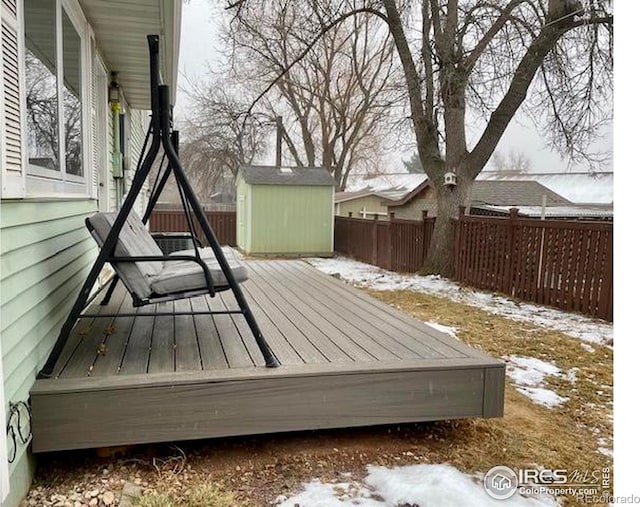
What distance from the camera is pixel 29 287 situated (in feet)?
7.45

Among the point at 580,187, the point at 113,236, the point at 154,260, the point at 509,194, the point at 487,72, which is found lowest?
the point at 154,260

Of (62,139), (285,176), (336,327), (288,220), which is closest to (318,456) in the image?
(336,327)

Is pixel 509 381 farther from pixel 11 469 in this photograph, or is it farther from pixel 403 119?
pixel 403 119

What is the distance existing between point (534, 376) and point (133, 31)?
4.30 m

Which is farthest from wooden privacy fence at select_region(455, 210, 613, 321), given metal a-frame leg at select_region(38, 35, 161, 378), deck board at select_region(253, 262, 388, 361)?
metal a-frame leg at select_region(38, 35, 161, 378)

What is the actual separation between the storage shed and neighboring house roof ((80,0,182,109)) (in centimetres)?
730

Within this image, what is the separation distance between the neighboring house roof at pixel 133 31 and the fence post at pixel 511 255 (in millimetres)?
5000

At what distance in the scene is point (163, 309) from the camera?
3.83 meters

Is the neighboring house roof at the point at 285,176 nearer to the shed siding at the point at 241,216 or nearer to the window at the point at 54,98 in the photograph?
the shed siding at the point at 241,216

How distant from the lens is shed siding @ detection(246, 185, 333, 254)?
13.3 meters

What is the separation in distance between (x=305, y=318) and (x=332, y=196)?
10.2m

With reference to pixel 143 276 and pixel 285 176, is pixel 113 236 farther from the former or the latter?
pixel 285 176

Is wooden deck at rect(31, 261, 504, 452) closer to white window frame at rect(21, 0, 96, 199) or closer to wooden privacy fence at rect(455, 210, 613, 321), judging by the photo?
white window frame at rect(21, 0, 96, 199)
